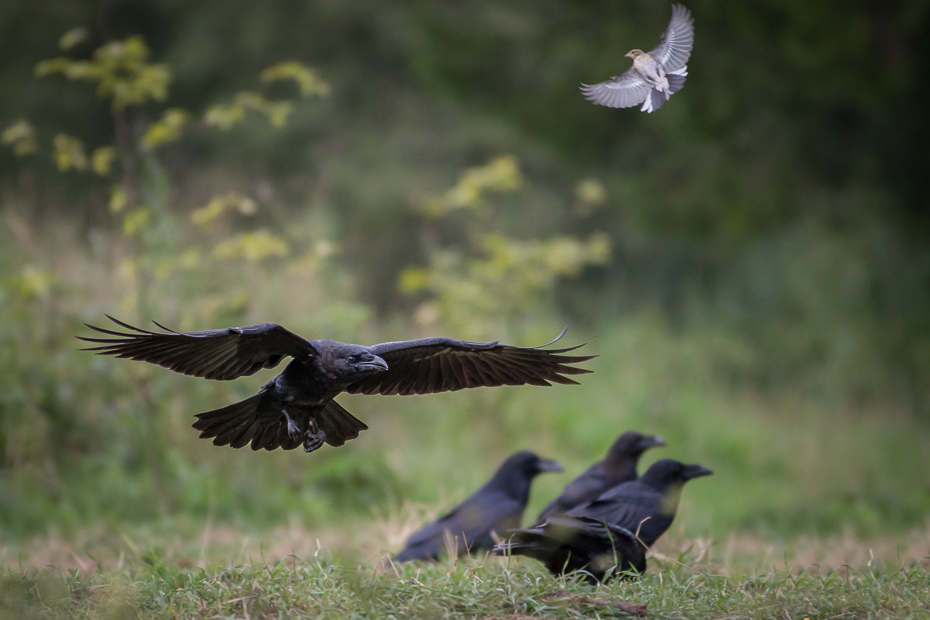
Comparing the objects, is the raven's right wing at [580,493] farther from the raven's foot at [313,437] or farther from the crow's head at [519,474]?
Result: the raven's foot at [313,437]

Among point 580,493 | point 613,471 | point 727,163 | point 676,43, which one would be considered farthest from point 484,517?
point 727,163

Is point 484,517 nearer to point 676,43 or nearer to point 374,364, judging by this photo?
point 374,364

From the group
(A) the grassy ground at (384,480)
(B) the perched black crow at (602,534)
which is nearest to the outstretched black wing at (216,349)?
(A) the grassy ground at (384,480)

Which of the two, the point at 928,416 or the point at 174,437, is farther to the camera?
the point at 928,416

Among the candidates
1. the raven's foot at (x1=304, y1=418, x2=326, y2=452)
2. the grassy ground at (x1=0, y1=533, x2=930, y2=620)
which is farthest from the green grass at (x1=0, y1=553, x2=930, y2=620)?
the raven's foot at (x1=304, y1=418, x2=326, y2=452)

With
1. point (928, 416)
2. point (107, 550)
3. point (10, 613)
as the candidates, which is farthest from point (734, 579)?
point (928, 416)

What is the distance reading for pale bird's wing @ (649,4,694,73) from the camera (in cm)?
343

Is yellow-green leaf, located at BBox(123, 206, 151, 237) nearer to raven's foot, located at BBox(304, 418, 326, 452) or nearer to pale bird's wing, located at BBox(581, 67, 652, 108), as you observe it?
raven's foot, located at BBox(304, 418, 326, 452)

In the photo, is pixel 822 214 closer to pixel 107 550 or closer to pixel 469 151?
pixel 469 151

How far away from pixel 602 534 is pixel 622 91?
5.63ft

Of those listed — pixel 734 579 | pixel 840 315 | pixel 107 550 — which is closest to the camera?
pixel 734 579

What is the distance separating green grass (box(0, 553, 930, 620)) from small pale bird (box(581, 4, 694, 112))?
173 cm

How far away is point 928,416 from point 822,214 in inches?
97.6

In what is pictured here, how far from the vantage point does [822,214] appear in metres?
10.5
